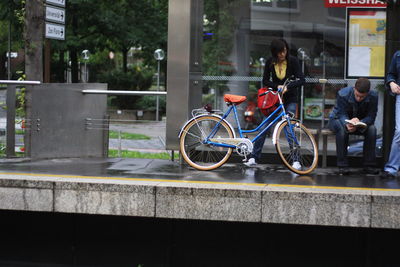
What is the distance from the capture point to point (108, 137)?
10.6m

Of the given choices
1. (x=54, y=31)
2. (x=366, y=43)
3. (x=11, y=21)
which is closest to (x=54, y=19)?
(x=54, y=31)

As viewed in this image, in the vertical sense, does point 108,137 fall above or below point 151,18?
below

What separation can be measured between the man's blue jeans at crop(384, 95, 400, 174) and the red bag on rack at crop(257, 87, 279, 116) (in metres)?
1.44

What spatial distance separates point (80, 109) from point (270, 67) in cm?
302

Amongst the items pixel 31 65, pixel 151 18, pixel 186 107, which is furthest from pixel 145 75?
pixel 186 107

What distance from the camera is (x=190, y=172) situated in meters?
8.45

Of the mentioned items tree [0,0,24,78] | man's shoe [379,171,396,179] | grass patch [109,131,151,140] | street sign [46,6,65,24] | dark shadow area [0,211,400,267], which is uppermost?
tree [0,0,24,78]

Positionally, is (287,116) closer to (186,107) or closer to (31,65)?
(186,107)

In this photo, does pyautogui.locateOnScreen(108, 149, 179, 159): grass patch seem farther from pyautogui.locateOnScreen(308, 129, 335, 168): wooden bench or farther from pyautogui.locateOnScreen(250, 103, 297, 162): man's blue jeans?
pyautogui.locateOnScreen(308, 129, 335, 168): wooden bench

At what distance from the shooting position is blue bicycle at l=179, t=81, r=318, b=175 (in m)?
8.43

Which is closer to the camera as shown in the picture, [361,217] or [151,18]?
[361,217]

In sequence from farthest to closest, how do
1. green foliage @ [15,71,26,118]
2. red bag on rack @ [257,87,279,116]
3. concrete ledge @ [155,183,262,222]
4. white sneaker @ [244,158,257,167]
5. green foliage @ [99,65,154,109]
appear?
green foliage @ [99,65,154,109], green foliage @ [15,71,26,118], white sneaker @ [244,158,257,167], red bag on rack @ [257,87,279,116], concrete ledge @ [155,183,262,222]

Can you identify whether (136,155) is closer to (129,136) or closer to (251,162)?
(129,136)

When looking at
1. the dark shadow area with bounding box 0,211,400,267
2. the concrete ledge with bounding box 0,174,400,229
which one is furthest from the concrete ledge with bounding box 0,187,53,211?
the dark shadow area with bounding box 0,211,400,267
